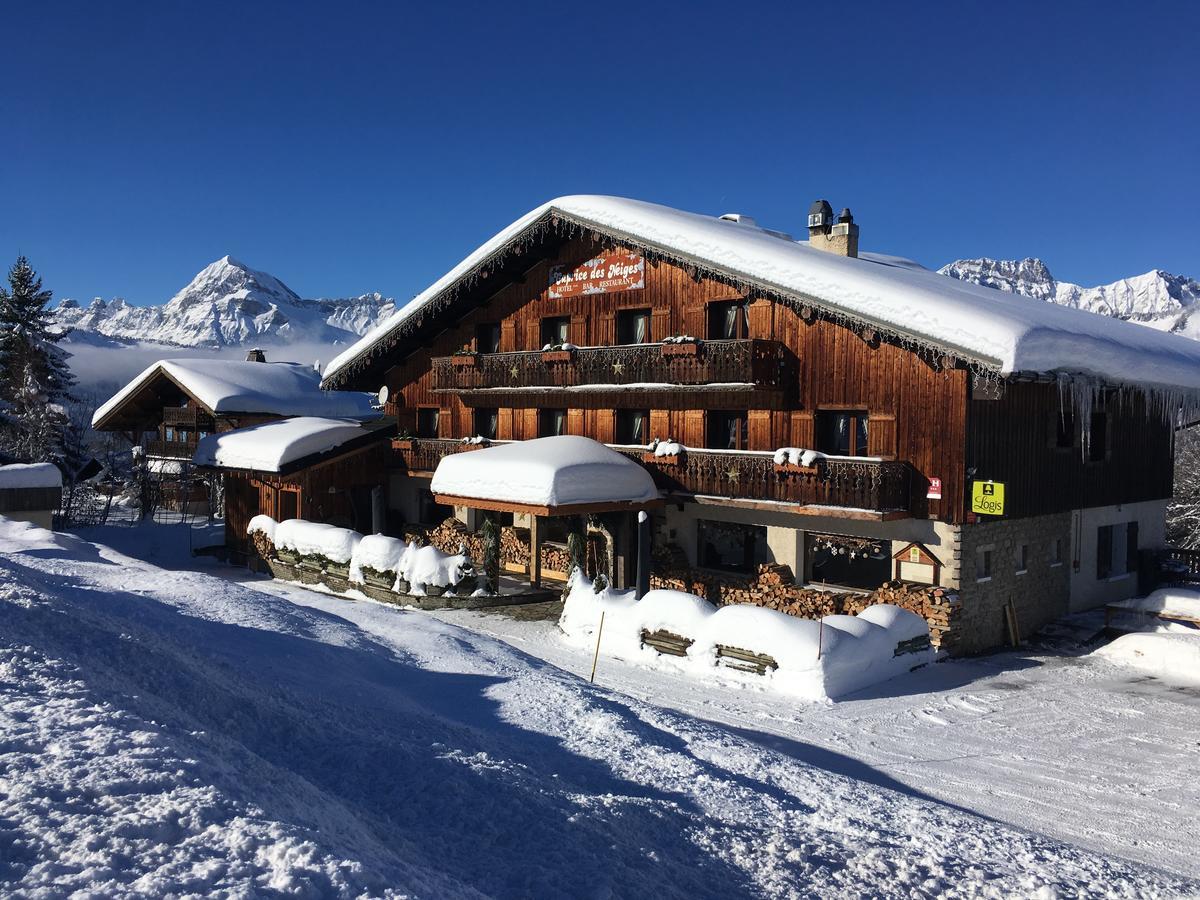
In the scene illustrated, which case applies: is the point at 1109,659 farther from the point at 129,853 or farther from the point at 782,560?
the point at 129,853

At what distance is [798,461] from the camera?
17.8m

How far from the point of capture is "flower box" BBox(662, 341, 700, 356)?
19719 millimetres

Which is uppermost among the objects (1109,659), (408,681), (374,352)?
(374,352)

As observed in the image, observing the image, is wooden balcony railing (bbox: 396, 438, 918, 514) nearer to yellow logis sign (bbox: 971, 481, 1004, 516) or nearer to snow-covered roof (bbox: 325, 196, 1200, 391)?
yellow logis sign (bbox: 971, 481, 1004, 516)

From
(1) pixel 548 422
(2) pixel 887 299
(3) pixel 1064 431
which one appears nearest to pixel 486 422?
(1) pixel 548 422

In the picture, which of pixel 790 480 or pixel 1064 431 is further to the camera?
pixel 1064 431

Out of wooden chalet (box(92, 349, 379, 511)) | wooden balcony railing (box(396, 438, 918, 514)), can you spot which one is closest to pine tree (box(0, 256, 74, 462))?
wooden chalet (box(92, 349, 379, 511))

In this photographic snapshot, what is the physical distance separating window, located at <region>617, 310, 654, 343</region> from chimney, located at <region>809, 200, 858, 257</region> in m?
5.64

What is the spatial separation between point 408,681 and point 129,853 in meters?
6.26

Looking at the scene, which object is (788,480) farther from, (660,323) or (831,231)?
(831,231)

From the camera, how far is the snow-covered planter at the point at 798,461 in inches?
688

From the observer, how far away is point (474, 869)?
510cm

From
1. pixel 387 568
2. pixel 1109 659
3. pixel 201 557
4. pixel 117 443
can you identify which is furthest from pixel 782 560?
pixel 117 443

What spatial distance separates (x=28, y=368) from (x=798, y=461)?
38.4 meters
